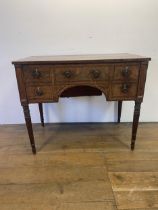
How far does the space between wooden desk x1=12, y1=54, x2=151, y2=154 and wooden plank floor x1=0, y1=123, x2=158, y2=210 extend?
46 centimetres

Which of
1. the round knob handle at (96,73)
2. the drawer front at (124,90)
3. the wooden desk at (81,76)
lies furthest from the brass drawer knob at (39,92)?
the drawer front at (124,90)

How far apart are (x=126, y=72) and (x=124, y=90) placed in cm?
13

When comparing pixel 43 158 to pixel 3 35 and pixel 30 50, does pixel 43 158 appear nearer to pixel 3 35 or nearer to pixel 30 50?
pixel 30 50

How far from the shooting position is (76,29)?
1.69m

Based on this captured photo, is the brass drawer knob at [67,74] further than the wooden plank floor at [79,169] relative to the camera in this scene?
Yes

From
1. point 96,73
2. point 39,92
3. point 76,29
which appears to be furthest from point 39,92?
point 76,29

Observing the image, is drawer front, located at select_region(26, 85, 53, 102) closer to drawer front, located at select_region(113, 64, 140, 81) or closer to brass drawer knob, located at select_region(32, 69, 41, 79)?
brass drawer knob, located at select_region(32, 69, 41, 79)

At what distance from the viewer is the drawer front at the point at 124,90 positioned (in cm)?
130

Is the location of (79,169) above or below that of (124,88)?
below

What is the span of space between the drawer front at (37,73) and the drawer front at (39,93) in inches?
1.9

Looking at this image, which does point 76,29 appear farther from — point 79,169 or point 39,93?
point 79,169

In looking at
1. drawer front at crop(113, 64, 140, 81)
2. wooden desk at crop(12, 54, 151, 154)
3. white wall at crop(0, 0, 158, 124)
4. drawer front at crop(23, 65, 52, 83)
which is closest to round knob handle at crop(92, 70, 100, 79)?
wooden desk at crop(12, 54, 151, 154)

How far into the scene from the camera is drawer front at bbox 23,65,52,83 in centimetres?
125

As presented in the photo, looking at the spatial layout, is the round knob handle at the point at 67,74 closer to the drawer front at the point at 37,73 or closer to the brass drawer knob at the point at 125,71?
the drawer front at the point at 37,73
